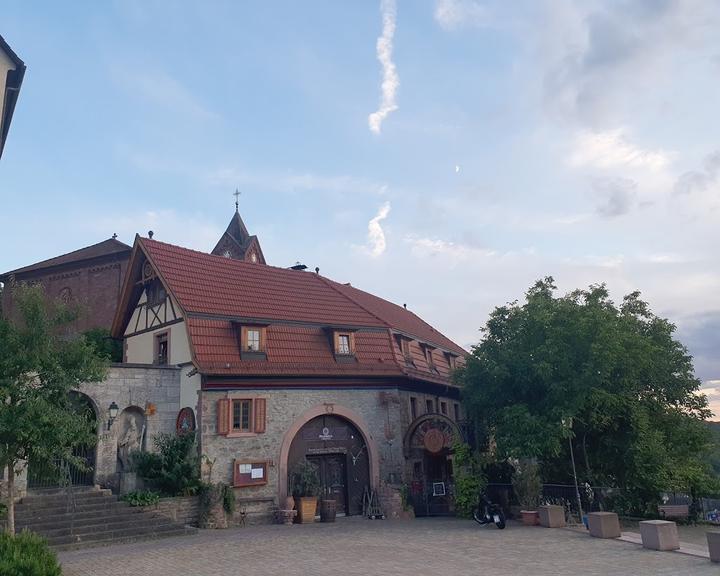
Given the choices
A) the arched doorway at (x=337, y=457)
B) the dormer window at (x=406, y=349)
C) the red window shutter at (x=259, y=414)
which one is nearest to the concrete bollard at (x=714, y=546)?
the arched doorway at (x=337, y=457)

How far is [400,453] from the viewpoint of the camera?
22875mm

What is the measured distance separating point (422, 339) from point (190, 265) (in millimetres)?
12071

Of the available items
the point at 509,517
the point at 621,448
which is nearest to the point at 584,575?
the point at 509,517

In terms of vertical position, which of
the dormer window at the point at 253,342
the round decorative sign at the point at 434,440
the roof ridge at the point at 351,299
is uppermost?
the roof ridge at the point at 351,299

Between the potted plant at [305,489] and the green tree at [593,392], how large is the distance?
614 centimetres

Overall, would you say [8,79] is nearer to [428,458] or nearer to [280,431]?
[280,431]

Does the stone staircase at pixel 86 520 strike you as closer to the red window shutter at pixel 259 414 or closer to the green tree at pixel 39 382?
the green tree at pixel 39 382

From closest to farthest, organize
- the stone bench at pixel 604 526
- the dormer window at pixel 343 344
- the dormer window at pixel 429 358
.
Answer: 1. the stone bench at pixel 604 526
2. the dormer window at pixel 343 344
3. the dormer window at pixel 429 358

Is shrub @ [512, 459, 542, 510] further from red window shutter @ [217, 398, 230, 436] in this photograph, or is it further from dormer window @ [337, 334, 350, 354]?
red window shutter @ [217, 398, 230, 436]

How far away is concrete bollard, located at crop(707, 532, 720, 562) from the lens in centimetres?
1199

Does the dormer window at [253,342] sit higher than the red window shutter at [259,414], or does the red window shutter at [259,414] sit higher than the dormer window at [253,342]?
the dormer window at [253,342]

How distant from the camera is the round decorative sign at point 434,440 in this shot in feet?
72.8

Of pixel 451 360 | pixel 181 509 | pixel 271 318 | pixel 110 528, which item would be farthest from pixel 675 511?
pixel 110 528

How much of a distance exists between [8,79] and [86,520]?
12.9m
